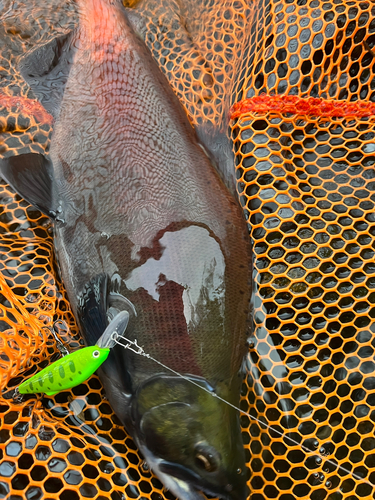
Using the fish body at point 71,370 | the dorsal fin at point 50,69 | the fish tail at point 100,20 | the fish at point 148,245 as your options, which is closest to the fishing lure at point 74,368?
the fish body at point 71,370

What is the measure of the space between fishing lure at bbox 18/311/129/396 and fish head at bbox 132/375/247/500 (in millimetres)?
315

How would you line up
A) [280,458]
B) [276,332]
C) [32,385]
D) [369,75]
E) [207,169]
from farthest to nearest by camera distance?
[369,75] → [207,169] → [276,332] → [280,458] → [32,385]

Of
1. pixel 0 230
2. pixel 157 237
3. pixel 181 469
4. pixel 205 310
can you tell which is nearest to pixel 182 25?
pixel 157 237

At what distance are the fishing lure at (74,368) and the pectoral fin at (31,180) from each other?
0.93 meters

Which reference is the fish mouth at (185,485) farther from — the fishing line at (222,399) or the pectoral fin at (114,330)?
the pectoral fin at (114,330)

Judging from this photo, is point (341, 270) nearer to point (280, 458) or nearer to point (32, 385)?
point (280, 458)

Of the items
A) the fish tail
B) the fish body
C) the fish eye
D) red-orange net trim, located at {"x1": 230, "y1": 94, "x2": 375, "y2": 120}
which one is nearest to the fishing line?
the fish body

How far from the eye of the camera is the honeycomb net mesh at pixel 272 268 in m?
1.95

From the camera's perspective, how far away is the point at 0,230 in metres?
2.39

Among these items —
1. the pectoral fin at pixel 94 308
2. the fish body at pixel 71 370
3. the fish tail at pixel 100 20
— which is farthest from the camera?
the fish tail at pixel 100 20

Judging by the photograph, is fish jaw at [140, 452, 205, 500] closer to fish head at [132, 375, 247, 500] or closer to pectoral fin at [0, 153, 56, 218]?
fish head at [132, 375, 247, 500]

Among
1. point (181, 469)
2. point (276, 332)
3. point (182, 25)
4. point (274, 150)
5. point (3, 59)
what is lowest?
point (181, 469)

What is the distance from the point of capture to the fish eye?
6.22ft

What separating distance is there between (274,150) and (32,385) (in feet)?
6.47
